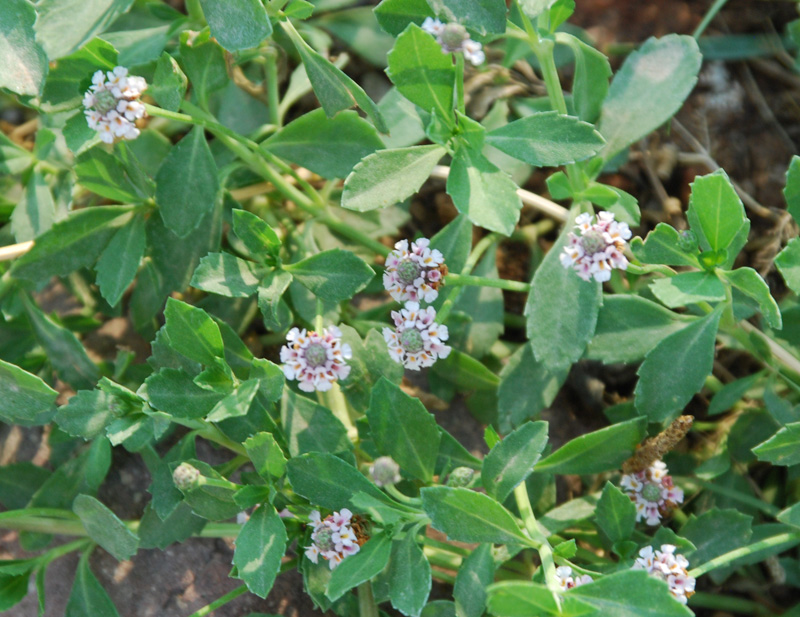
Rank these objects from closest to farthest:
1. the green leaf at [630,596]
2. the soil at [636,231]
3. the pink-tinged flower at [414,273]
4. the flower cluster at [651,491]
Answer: the green leaf at [630,596] < the pink-tinged flower at [414,273] < the flower cluster at [651,491] < the soil at [636,231]

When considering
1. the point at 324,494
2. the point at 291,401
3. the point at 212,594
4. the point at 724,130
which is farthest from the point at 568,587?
the point at 724,130

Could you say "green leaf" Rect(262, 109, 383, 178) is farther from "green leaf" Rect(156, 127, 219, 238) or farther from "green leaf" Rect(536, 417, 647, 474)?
"green leaf" Rect(536, 417, 647, 474)

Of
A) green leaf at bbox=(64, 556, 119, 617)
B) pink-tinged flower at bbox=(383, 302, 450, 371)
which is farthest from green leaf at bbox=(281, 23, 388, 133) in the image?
green leaf at bbox=(64, 556, 119, 617)

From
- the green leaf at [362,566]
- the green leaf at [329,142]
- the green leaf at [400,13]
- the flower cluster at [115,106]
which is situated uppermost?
the green leaf at [400,13]

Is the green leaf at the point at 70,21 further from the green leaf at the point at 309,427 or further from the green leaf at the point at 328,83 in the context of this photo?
the green leaf at the point at 309,427

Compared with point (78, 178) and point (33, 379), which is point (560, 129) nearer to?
point (78, 178)

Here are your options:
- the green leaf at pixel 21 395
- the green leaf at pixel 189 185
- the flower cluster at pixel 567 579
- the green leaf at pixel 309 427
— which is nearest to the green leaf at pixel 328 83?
the green leaf at pixel 189 185

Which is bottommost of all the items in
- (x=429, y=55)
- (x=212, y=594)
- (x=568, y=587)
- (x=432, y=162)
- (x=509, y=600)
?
(x=212, y=594)

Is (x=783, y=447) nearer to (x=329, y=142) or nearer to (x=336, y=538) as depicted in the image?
(x=336, y=538)
